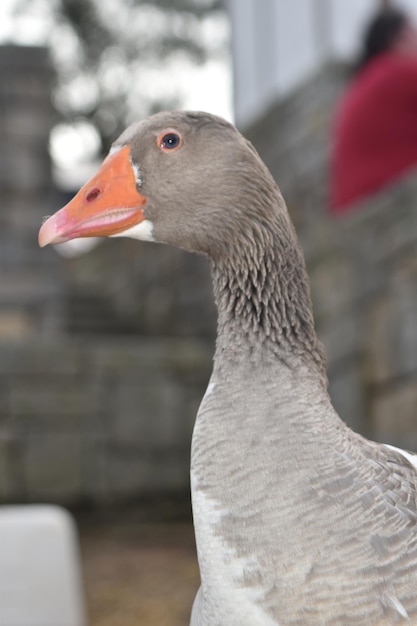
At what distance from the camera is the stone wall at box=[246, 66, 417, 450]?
3.93m

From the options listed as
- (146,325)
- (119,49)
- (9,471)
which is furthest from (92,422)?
(119,49)

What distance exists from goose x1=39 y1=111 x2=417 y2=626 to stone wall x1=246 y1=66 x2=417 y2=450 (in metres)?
2.53

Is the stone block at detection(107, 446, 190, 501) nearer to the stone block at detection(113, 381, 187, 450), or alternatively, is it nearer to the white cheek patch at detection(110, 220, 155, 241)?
the stone block at detection(113, 381, 187, 450)

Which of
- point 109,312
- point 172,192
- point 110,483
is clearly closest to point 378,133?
point 110,483

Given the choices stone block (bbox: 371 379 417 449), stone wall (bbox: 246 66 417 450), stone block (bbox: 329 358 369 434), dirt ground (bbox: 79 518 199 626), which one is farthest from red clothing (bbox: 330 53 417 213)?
dirt ground (bbox: 79 518 199 626)

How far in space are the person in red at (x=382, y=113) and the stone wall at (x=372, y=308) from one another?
0.19 m

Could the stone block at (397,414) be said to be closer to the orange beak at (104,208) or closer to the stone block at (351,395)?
the stone block at (351,395)

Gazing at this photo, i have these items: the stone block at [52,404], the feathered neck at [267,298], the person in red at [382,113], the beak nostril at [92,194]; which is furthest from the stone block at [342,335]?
the beak nostril at [92,194]

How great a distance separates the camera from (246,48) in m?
7.50

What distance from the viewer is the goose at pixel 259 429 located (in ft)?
3.95

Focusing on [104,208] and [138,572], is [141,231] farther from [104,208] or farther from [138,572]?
[138,572]

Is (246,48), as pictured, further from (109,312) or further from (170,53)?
(170,53)

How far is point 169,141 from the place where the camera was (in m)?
1.42

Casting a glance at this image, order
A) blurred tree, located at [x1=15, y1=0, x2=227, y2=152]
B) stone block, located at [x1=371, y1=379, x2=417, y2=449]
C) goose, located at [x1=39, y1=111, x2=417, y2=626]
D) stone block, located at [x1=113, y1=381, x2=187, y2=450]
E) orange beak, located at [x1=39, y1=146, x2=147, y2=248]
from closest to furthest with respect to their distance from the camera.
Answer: goose, located at [x1=39, y1=111, x2=417, y2=626] < orange beak, located at [x1=39, y1=146, x2=147, y2=248] < stone block, located at [x1=371, y1=379, x2=417, y2=449] < stone block, located at [x1=113, y1=381, x2=187, y2=450] < blurred tree, located at [x1=15, y1=0, x2=227, y2=152]
